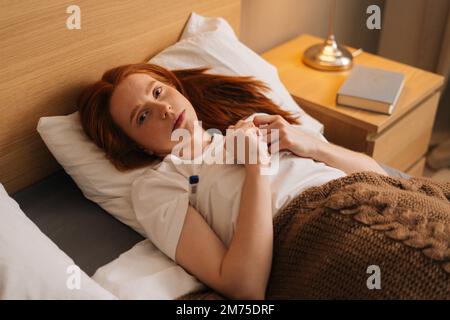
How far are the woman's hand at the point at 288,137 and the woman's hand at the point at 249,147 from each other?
5 cm

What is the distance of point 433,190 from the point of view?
1.12 meters

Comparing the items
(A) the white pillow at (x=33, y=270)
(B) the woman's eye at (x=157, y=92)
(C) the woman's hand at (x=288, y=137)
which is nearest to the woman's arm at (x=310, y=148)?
(C) the woman's hand at (x=288, y=137)

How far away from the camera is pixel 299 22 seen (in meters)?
2.20

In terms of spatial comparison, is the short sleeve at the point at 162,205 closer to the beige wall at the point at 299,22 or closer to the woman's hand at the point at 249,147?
the woman's hand at the point at 249,147

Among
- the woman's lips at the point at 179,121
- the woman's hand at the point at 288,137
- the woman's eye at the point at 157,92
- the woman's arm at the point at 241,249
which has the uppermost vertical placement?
the woman's eye at the point at 157,92

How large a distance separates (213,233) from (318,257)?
0.71 ft

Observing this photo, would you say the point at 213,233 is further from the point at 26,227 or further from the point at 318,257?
the point at 26,227

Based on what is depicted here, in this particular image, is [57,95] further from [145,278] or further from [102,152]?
[145,278]

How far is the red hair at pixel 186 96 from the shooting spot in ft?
4.08

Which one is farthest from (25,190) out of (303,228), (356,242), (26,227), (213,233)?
(356,242)
